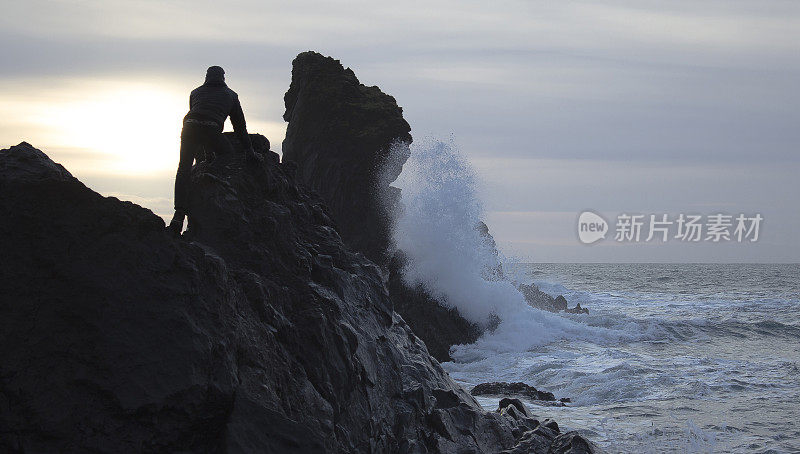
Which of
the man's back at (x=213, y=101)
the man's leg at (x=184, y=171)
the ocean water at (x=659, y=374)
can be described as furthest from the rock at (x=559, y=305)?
the man's leg at (x=184, y=171)

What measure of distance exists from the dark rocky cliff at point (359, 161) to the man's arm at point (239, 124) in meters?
15.5

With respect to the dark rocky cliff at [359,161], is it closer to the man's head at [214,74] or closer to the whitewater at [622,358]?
the whitewater at [622,358]

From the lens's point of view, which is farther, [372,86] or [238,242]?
[372,86]

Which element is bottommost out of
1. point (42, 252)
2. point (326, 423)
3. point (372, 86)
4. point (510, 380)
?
point (510, 380)

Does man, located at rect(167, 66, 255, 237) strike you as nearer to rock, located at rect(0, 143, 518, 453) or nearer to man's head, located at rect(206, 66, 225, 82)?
man's head, located at rect(206, 66, 225, 82)

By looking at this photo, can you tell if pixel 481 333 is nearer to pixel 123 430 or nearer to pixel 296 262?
pixel 296 262

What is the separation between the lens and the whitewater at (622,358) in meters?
13.5

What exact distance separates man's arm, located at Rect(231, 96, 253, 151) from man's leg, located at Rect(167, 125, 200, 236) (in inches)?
19.4

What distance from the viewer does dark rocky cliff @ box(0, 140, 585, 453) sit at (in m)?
4.91

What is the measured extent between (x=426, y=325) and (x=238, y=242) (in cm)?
1582

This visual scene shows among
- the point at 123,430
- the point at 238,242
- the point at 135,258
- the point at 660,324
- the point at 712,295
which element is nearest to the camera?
the point at 123,430

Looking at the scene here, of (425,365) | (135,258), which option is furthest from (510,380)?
(135,258)

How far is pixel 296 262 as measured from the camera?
7.16m

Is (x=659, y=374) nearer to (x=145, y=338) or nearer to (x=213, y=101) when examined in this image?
(x=213, y=101)
